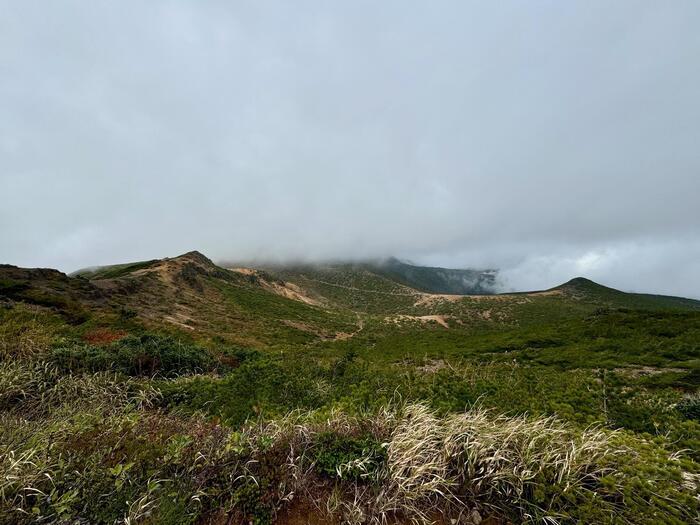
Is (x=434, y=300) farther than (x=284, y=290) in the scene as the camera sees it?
No

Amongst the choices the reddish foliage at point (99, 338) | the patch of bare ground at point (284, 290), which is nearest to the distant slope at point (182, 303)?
the reddish foliage at point (99, 338)

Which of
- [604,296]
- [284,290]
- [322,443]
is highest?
[604,296]

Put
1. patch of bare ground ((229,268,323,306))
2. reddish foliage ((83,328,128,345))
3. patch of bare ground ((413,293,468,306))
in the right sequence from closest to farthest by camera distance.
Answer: reddish foliage ((83,328,128,345)), patch of bare ground ((413,293,468,306)), patch of bare ground ((229,268,323,306))

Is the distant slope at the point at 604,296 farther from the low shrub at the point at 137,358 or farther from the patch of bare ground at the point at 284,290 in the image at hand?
the low shrub at the point at 137,358

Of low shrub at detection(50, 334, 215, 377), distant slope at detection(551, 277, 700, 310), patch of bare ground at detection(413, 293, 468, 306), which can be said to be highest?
distant slope at detection(551, 277, 700, 310)

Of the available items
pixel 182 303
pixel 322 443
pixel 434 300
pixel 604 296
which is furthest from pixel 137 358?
pixel 604 296

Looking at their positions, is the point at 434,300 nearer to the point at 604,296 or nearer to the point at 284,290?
the point at 604,296

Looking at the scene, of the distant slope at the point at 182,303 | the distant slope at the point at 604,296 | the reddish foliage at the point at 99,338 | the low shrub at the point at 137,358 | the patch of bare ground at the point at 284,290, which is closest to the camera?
the low shrub at the point at 137,358

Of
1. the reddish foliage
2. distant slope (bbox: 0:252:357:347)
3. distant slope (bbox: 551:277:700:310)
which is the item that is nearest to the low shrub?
the reddish foliage

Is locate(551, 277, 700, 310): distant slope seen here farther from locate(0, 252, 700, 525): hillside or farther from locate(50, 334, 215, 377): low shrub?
locate(50, 334, 215, 377): low shrub

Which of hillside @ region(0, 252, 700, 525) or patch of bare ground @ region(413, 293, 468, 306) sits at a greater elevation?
Result: patch of bare ground @ region(413, 293, 468, 306)

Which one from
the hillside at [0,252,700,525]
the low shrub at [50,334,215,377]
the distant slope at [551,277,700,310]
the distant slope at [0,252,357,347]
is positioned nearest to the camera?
the hillside at [0,252,700,525]

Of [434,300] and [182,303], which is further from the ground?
[434,300]

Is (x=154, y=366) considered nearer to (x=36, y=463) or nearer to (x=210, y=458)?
(x=36, y=463)
